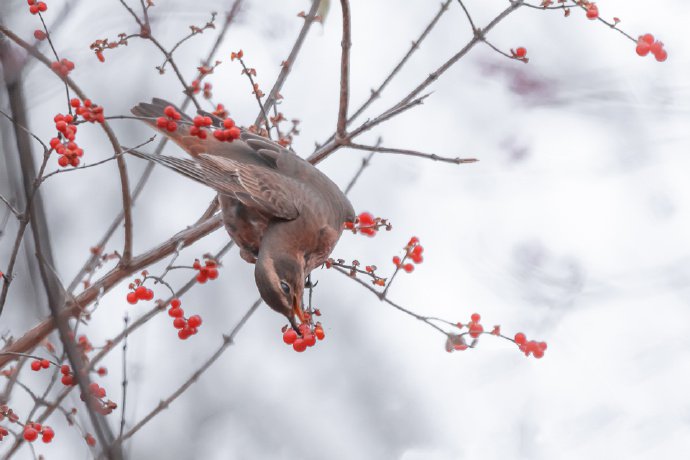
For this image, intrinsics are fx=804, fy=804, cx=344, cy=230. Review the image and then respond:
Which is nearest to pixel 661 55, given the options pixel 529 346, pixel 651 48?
pixel 651 48

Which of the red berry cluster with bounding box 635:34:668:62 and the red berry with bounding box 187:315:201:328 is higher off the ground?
the red berry cluster with bounding box 635:34:668:62

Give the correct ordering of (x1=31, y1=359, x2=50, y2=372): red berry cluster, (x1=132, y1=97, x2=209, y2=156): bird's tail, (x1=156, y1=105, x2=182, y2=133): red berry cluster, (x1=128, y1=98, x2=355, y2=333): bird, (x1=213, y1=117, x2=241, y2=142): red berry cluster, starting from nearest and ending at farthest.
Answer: (x1=31, y1=359, x2=50, y2=372): red berry cluster → (x1=156, y1=105, x2=182, y2=133): red berry cluster → (x1=213, y1=117, x2=241, y2=142): red berry cluster → (x1=128, y1=98, x2=355, y2=333): bird → (x1=132, y1=97, x2=209, y2=156): bird's tail

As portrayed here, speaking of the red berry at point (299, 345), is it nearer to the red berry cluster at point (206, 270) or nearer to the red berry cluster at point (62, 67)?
the red berry cluster at point (206, 270)

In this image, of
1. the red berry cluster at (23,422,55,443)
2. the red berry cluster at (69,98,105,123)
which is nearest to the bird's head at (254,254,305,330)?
the red berry cluster at (23,422,55,443)

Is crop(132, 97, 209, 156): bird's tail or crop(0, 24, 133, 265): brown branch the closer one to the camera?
crop(0, 24, 133, 265): brown branch

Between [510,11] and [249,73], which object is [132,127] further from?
[510,11]

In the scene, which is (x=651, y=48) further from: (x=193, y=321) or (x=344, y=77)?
(x=193, y=321)

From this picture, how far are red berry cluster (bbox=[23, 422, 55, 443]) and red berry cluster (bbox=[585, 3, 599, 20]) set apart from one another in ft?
8.96

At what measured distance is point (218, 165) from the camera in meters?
4.23

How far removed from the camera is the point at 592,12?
3410mm

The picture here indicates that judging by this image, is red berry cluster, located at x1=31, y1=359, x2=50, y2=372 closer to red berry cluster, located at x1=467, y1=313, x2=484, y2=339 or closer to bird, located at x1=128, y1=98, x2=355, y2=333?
bird, located at x1=128, y1=98, x2=355, y2=333

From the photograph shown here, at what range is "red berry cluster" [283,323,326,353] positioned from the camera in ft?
11.5

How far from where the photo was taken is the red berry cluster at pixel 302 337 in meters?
3.50

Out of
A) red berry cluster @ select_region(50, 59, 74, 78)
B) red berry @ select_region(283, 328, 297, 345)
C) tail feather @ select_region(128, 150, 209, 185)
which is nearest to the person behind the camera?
red berry cluster @ select_region(50, 59, 74, 78)
